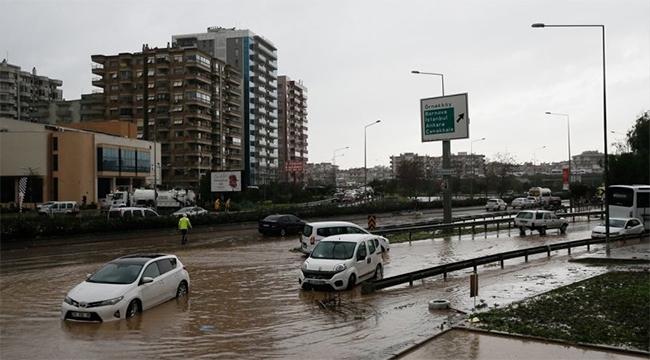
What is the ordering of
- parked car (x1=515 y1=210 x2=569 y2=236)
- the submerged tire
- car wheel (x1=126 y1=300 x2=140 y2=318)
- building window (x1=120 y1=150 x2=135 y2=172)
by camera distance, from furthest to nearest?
building window (x1=120 y1=150 x2=135 y2=172) → parked car (x1=515 y1=210 x2=569 y2=236) → the submerged tire → car wheel (x1=126 y1=300 x2=140 y2=318)

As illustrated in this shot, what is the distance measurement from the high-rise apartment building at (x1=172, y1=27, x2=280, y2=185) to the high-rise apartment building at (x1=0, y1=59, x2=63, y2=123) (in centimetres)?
3395

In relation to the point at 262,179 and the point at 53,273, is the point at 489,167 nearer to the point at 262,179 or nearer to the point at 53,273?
the point at 262,179

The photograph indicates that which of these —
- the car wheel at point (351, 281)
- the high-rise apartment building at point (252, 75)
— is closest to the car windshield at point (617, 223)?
the car wheel at point (351, 281)

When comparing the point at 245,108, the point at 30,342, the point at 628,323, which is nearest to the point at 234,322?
the point at 30,342

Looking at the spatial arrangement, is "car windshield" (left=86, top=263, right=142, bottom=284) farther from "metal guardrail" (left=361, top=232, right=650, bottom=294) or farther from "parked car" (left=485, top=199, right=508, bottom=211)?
"parked car" (left=485, top=199, right=508, bottom=211)

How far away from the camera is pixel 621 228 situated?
109 ft

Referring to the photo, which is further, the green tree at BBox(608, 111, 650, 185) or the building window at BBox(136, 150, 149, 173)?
the building window at BBox(136, 150, 149, 173)

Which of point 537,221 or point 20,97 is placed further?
point 20,97

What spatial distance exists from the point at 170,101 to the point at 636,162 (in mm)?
75687

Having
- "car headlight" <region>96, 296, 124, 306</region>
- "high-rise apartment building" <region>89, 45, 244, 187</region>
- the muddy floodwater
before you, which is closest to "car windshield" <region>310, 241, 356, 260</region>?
the muddy floodwater

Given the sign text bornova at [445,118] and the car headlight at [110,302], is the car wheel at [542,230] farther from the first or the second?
the car headlight at [110,302]

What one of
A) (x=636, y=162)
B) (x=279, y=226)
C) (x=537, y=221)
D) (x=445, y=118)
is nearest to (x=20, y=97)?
(x=279, y=226)

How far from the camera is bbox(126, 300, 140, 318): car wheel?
43.6 feet

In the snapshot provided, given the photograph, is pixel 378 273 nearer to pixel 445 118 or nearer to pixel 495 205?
pixel 445 118
